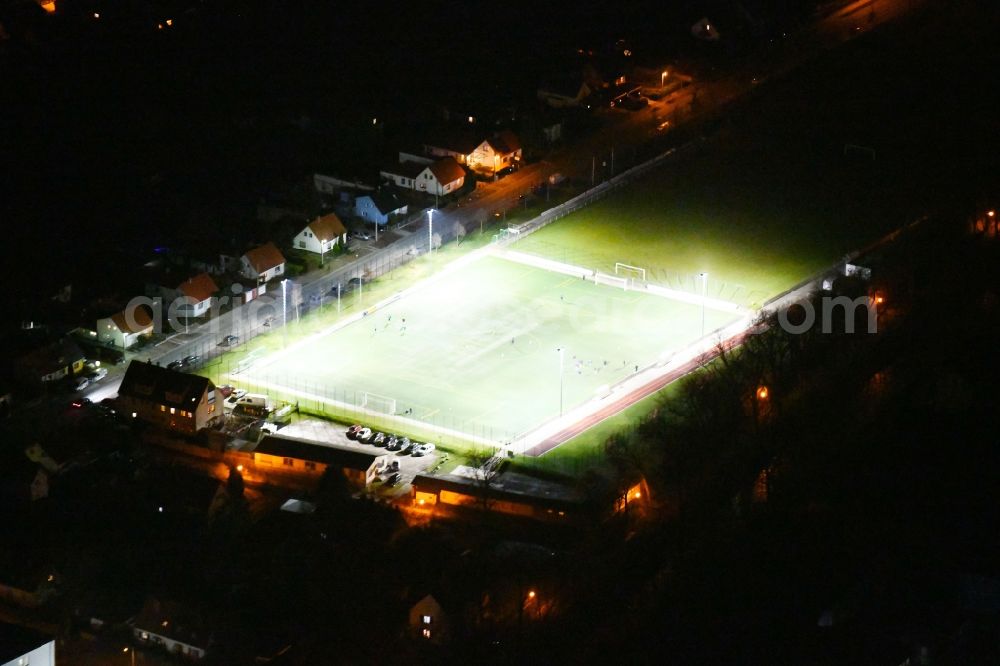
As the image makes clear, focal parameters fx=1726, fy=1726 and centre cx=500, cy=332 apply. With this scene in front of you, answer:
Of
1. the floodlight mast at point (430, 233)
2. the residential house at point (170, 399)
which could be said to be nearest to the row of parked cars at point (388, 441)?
the residential house at point (170, 399)

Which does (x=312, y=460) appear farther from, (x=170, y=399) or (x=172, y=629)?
(x=172, y=629)

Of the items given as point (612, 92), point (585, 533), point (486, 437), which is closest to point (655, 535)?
point (585, 533)

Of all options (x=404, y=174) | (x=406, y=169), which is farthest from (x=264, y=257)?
(x=406, y=169)

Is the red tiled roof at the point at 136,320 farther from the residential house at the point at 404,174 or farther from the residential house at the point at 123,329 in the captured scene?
the residential house at the point at 404,174

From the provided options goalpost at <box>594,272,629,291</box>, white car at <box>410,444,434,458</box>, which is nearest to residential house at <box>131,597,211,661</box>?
white car at <box>410,444,434,458</box>

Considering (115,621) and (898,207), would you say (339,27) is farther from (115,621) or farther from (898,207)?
(115,621)

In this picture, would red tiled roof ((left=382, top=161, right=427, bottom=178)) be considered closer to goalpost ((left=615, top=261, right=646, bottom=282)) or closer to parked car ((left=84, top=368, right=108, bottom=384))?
goalpost ((left=615, top=261, right=646, bottom=282))
